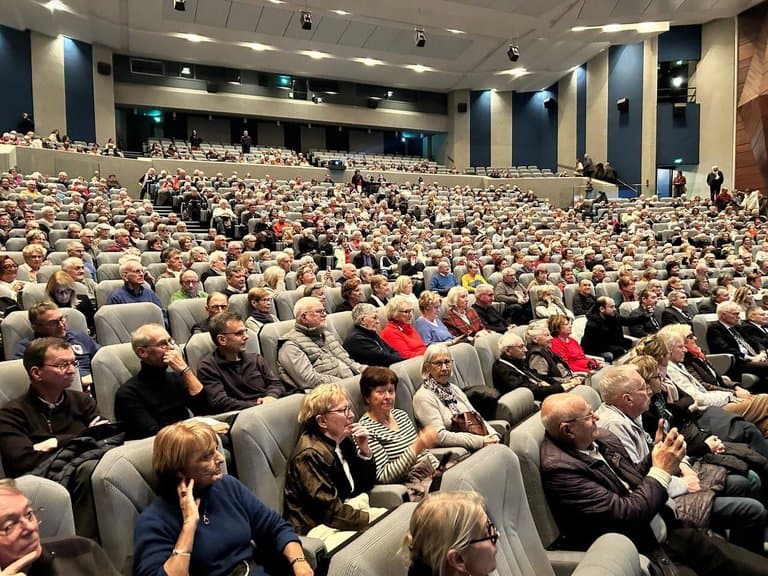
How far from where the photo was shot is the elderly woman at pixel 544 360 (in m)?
3.51

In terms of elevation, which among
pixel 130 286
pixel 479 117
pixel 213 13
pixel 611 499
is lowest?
pixel 611 499

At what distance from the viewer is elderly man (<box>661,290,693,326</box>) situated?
4.95m

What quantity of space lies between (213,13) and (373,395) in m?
14.2

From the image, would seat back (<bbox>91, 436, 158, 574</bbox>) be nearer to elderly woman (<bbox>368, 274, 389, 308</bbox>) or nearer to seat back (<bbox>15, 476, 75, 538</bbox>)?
seat back (<bbox>15, 476, 75, 538</bbox>)

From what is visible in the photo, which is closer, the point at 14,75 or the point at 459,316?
the point at 459,316

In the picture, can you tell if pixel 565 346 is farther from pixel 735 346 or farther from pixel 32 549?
pixel 32 549

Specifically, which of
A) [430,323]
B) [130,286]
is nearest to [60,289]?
[130,286]

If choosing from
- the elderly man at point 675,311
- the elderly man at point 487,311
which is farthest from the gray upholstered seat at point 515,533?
the elderly man at point 675,311

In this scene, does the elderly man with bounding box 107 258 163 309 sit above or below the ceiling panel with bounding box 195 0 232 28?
below

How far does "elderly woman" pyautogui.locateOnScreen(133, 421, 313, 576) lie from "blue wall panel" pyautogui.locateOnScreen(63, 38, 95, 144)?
1652 cm

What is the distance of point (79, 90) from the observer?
51.9ft

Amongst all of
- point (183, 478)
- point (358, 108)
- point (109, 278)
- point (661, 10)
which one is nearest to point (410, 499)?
point (183, 478)

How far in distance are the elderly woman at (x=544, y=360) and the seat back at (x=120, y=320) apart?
2.13 metres

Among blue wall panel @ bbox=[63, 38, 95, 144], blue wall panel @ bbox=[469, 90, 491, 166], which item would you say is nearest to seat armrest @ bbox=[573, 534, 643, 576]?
blue wall panel @ bbox=[63, 38, 95, 144]
